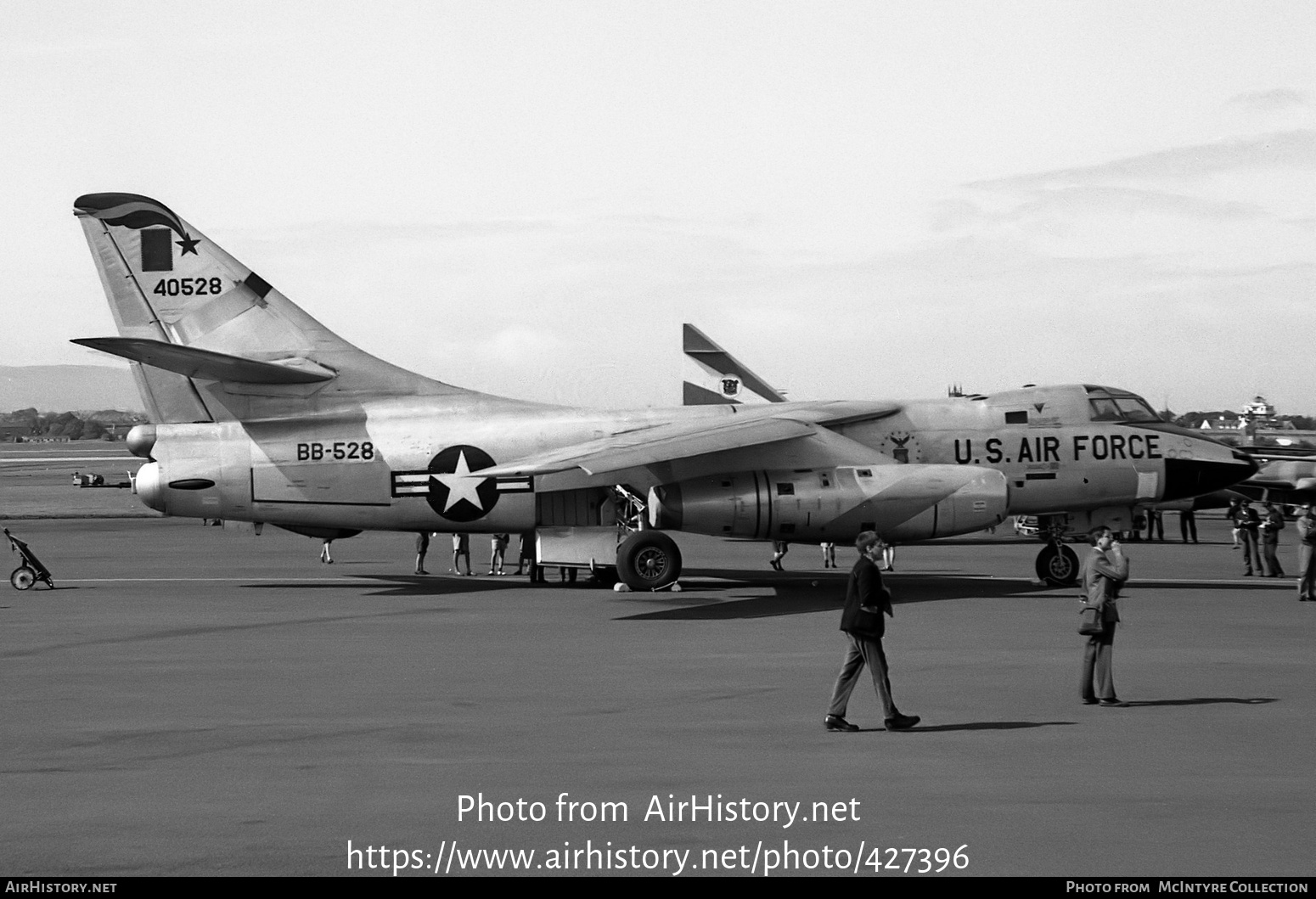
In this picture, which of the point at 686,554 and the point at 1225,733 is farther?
the point at 686,554

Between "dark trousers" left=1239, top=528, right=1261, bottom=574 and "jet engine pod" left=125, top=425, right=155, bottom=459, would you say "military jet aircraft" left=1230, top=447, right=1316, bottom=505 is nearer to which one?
"dark trousers" left=1239, top=528, right=1261, bottom=574

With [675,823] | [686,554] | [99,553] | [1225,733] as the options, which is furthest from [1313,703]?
[99,553]

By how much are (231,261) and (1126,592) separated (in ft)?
56.9

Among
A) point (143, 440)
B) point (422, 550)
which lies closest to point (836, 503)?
point (422, 550)

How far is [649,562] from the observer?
74.7ft

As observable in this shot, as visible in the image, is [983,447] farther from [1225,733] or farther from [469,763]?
[469,763]

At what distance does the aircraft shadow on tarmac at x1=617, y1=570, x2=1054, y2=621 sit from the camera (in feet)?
66.9

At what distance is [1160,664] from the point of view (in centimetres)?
1478

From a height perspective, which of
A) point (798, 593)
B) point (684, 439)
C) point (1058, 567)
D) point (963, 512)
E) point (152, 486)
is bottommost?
point (798, 593)

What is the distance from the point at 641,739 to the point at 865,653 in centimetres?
204

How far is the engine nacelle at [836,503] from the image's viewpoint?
22547 millimetres

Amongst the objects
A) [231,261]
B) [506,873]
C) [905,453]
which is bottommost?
[506,873]

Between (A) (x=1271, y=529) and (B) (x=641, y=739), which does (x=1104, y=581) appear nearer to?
(B) (x=641, y=739)

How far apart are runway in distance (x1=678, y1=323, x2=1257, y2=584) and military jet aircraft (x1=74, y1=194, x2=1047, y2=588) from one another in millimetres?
406
